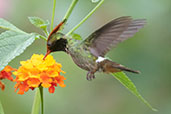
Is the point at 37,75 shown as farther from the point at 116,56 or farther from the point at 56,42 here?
the point at 116,56

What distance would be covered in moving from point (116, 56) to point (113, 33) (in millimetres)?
1246

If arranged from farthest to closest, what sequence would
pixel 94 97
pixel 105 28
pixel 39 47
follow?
pixel 94 97
pixel 39 47
pixel 105 28

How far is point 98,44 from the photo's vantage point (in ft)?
3.10

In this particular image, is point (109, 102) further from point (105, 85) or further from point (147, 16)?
point (147, 16)

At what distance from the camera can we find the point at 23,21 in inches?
84.5

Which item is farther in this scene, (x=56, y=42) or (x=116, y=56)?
(x=116, y=56)

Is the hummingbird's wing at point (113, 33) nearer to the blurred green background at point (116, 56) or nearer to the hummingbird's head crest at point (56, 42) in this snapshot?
the hummingbird's head crest at point (56, 42)

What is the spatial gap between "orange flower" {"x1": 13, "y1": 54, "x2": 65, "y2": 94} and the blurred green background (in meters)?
0.96

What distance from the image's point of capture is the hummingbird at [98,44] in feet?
2.92

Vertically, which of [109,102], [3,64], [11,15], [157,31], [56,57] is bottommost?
[109,102]

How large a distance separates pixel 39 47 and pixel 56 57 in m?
0.12

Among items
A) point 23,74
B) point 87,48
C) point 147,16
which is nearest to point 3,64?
point 23,74

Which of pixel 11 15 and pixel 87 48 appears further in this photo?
pixel 11 15

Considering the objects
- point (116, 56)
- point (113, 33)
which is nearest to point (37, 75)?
point (113, 33)
